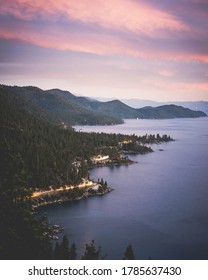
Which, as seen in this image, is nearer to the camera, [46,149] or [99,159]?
[46,149]

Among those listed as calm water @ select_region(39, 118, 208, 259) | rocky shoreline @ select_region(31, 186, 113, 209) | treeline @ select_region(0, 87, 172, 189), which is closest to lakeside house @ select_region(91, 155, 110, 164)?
treeline @ select_region(0, 87, 172, 189)

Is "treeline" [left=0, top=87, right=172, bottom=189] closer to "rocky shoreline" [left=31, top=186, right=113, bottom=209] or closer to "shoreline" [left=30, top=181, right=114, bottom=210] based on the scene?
"shoreline" [left=30, top=181, right=114, bottom=210]

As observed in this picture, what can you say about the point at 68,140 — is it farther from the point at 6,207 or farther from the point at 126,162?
the point at 6,207

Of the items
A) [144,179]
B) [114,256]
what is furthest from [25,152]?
[114,256]

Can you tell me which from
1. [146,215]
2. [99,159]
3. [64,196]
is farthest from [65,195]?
[99,159]

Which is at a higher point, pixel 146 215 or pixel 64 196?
pixel 64 196

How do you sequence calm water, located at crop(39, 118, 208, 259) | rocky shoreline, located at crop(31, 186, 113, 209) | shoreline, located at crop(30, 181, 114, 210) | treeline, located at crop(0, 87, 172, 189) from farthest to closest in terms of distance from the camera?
treeline, located at crop(0, 87, 172, 189) < shoreline, located at crop(30, 181, 114, 210) < rocky shoreline, located at crop(31, 186, 113, 209) < calm water, located at crop(39, 118, 208, 259)

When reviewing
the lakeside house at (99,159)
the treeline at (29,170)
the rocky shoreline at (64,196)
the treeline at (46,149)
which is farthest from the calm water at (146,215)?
the lakeside house at (99,159)

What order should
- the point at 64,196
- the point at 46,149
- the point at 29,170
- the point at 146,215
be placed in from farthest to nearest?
the point at 46,149, the point at 29,170, the point at 64,196, the point at 146,215

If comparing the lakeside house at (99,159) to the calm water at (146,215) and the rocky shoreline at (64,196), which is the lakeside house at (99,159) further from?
the rocky shoreline at (64,196)

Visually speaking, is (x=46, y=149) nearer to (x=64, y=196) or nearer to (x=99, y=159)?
(x=64, y=196)
